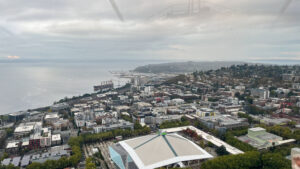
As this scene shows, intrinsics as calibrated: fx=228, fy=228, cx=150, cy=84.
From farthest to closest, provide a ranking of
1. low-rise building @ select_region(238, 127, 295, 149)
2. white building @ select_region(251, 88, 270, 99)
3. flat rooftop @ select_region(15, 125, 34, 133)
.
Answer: white building @ select_region(251, 88, 270, 99) < flat rooftop @ select_region(15, 125, 34, 133) < low-rise building @ select_region(238, 127, 295, 149)

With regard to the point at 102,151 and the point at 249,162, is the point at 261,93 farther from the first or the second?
the point at 102,151

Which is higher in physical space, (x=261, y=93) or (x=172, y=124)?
(x=261, y=93)

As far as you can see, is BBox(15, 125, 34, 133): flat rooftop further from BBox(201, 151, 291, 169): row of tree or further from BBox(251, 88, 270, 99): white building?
BBox(251, 88, 270, 99): white building

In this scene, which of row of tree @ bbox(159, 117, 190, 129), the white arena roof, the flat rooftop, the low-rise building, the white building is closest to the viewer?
the white arena roof

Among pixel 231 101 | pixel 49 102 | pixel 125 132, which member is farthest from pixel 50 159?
pixel 49 102

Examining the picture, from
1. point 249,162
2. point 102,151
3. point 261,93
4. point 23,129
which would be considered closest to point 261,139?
point 249,162

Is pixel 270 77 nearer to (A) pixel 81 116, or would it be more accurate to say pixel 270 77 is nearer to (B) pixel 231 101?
(B) pixel 231 101

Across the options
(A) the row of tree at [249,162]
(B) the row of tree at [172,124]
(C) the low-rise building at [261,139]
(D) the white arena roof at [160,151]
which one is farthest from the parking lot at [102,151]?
(C) the low-rise building at [261,139]

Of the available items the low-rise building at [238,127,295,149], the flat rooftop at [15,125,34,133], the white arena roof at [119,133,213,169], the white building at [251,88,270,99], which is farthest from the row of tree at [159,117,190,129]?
the white building at [251,88,270,99]
